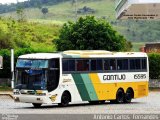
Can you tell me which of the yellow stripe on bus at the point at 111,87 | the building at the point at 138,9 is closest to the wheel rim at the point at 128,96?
the yellow stripe on bus at the point at 111,87

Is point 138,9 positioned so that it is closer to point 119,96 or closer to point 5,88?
point 5,88

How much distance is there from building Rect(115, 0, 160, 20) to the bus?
2998 centimetres

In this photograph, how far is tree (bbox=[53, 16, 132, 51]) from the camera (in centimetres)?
6806

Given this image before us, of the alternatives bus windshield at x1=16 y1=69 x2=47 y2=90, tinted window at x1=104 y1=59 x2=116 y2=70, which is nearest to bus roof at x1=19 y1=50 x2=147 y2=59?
tinted window at x1=104 y1=59 x2=116 y2=70

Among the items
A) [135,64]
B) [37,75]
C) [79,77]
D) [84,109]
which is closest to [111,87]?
[135,64]

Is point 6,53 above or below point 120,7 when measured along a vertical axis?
below

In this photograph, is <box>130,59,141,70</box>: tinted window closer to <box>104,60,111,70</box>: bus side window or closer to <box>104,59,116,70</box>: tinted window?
<box>104,59,116,70</box>: tinted window

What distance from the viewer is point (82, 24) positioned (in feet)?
227

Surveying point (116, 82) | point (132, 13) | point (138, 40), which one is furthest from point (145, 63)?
point (138, 40)

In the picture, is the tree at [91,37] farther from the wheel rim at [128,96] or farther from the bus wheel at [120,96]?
the bus wheel at [120,96]

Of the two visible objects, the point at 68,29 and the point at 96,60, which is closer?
the point at 96,60

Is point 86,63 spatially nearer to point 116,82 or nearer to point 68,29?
point 116,82

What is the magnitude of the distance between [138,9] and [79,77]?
132ft

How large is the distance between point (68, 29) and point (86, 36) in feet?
8.61
